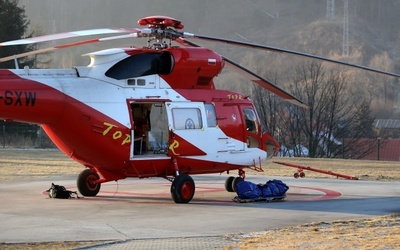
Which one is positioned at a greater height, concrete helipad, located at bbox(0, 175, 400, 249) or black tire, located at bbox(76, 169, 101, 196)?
black tire, located at bbox(76, 169, 101, 196)

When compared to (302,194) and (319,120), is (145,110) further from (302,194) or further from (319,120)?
(319,120)

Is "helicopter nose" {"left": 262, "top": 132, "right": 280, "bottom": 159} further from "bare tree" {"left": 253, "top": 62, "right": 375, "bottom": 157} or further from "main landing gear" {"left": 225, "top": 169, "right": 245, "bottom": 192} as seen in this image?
"bare tree" {"left": 253, "top": 62, "right": 375, "bottom": 157}

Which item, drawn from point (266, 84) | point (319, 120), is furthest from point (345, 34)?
point (266, 84)

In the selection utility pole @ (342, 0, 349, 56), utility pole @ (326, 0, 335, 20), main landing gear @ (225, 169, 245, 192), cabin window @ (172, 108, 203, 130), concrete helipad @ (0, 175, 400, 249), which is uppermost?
utility pole @ (326, 0, 335, 20)

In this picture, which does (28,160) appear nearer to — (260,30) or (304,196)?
(304,196)

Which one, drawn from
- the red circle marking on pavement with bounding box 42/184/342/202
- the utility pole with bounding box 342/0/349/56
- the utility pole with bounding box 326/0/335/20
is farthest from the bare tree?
the utility pole with bounding box 326/0/335/20

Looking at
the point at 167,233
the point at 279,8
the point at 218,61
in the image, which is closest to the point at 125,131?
the point at 218,61

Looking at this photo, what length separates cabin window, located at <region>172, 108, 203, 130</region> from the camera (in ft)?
61.4

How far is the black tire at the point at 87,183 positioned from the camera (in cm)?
1920

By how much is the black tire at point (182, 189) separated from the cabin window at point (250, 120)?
3094 millimetres

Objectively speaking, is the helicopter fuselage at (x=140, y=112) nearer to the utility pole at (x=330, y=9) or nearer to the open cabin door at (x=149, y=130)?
the open cabin door at (x=149, y=130)

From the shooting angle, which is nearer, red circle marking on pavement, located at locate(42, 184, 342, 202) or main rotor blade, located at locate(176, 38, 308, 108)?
main rotor blade, located at locate(176, 38, 308, 108)

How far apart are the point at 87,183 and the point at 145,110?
2.33 m

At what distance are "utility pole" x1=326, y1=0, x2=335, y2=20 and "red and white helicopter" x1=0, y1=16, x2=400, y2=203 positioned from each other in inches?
5525
